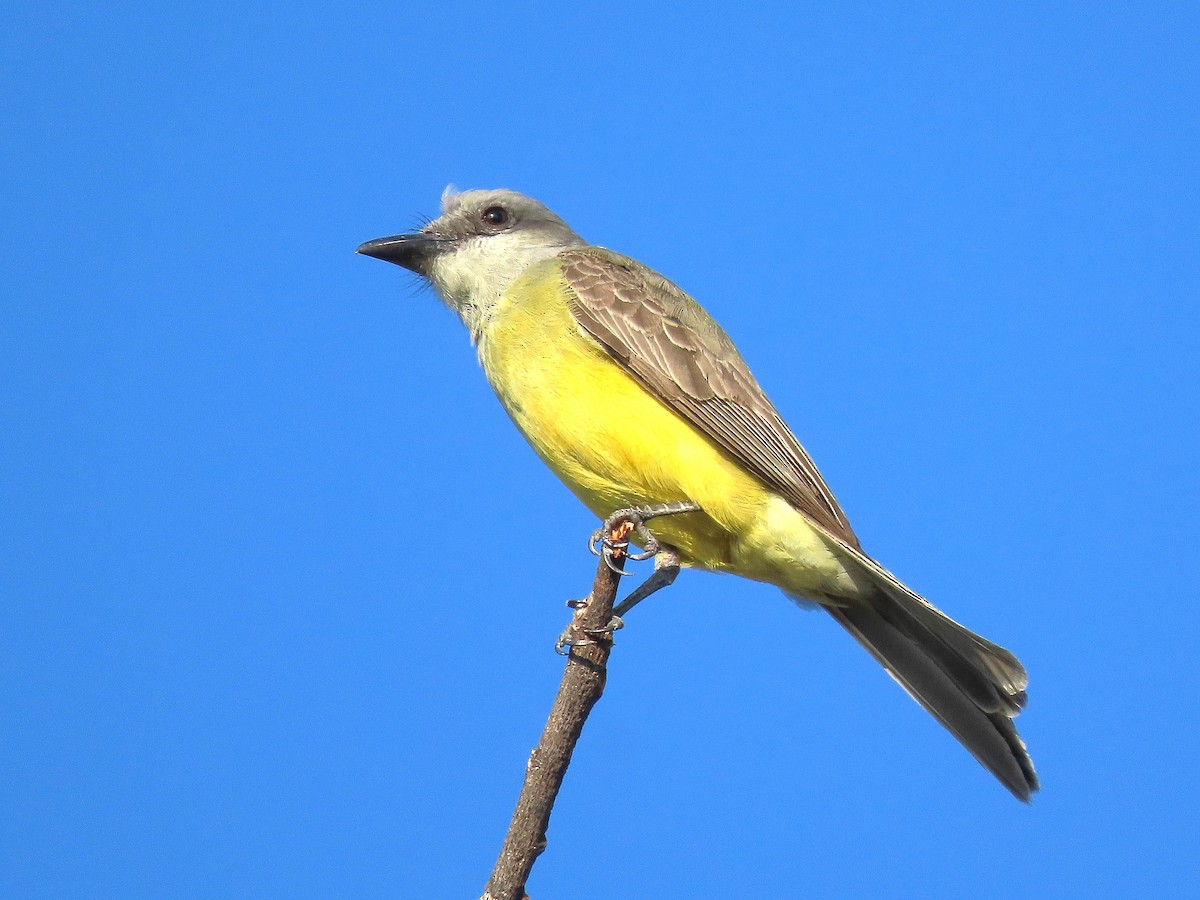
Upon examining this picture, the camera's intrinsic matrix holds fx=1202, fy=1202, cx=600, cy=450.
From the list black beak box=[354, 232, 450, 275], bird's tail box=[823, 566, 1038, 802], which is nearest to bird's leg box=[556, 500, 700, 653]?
bird's tail box=[823, 566, 1038, 802]

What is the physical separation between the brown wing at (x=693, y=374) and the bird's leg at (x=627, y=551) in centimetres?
48

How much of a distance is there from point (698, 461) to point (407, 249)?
7.63 feet

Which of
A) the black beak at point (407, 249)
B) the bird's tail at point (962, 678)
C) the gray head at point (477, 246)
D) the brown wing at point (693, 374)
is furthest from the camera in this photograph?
the black beak at point (407, 249)

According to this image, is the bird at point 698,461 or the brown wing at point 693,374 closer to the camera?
the bird at point 698,461

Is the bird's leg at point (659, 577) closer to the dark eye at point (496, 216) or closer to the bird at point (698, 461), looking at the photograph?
the bird at point (698, 461)

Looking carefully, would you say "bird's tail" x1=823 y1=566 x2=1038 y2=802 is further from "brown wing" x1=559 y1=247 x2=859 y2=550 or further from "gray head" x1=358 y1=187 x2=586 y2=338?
"gray head" x1=358 y1=187 x2=586 y2=338

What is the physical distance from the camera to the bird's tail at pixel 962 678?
534 centimetres

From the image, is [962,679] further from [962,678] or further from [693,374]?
[693,374]

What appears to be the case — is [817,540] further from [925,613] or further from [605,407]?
[605,407]

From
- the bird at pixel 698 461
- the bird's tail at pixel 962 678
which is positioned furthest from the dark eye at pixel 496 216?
the bird's tail at pixel 962 678

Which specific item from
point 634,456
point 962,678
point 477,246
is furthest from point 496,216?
point 962,678

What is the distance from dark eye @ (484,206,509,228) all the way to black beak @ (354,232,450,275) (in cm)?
29

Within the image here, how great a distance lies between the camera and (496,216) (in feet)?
22.5

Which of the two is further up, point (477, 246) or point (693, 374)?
point (477, 246)
